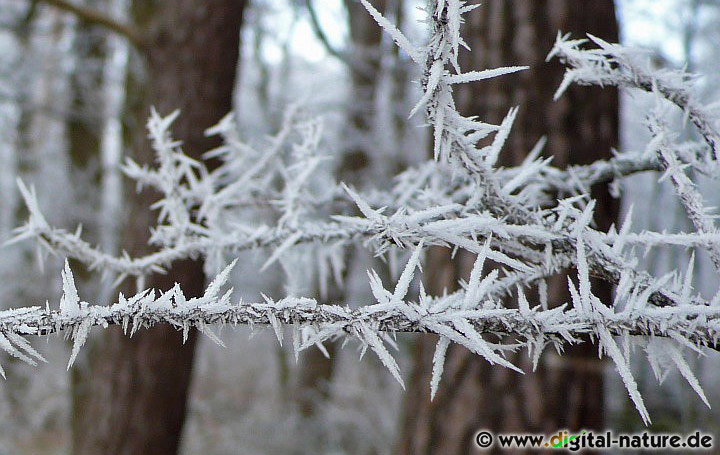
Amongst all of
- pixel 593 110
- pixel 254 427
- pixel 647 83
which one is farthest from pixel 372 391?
pixel 647 83

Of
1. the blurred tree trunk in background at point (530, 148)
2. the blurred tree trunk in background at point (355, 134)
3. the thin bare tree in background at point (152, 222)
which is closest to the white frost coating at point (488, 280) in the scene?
the blurred tree trunk in background at point (530, 148)

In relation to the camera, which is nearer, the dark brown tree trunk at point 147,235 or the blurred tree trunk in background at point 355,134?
the dark brown tree trunk at point 147,235

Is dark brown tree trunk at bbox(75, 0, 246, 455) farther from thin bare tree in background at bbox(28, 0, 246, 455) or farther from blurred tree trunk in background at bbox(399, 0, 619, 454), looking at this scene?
blurred tree trunk in background at bbox(399, 0, 619, 454)

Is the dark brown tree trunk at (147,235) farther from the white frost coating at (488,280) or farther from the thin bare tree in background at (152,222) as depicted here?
the white frost coating at (488,280)

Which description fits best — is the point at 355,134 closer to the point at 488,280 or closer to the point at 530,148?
the point at 530,148

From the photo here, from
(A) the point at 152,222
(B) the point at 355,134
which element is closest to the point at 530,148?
(A) the point at 152,222

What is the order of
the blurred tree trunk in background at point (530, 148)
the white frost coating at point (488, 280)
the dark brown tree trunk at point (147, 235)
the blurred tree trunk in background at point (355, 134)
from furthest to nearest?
the blurred tree trunk in background at point (355, 134) → the dark brown tree trunk at point (147, 235) → the blurred tree trunk in background at point (530, 148) → the white frost coating at point (488, 280)

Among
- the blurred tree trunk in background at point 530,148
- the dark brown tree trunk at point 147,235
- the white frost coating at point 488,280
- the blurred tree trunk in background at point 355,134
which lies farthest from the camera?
the blurred tree trunk in background at point 355,134
